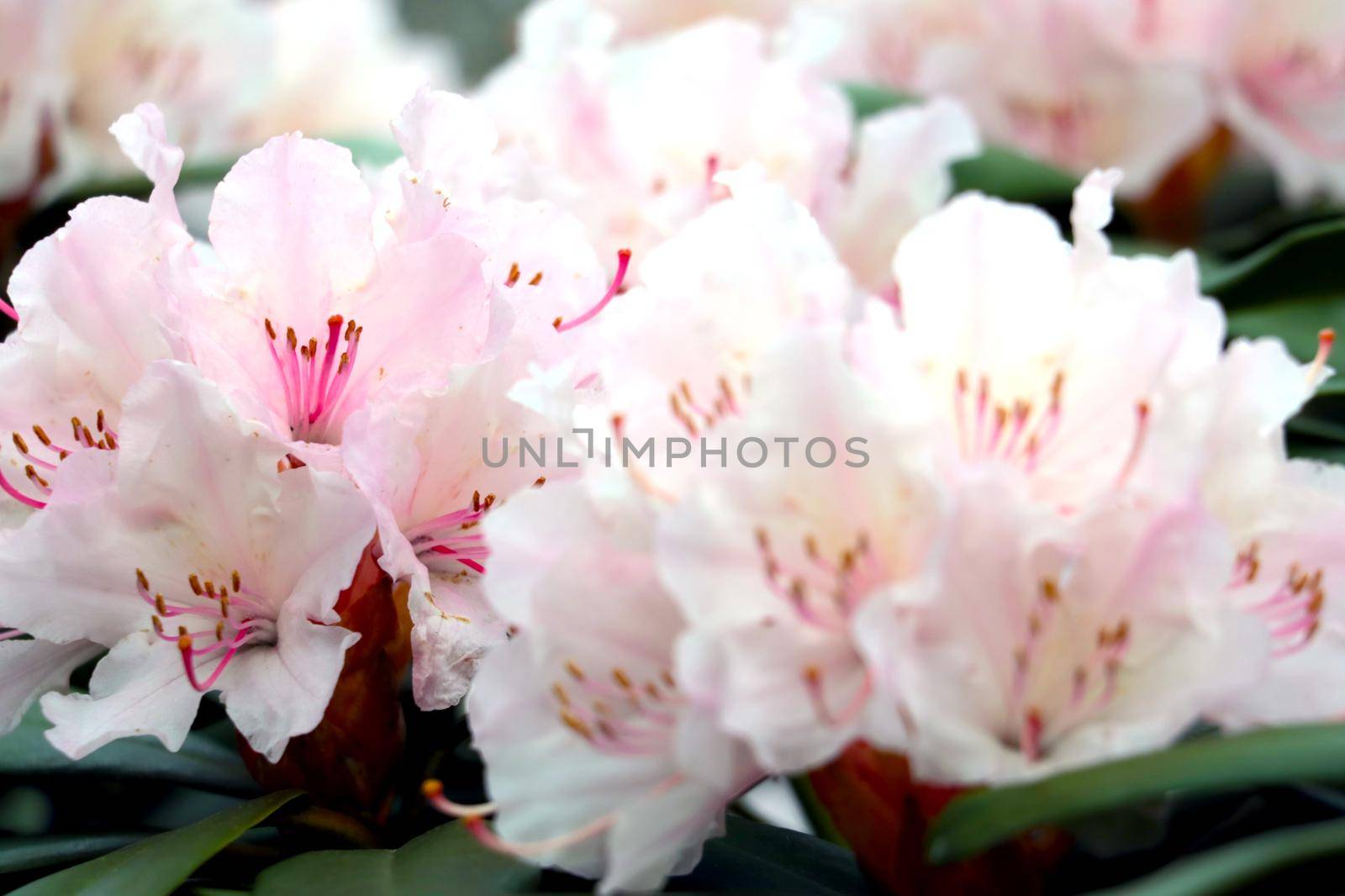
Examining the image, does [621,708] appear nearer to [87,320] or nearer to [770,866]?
[770,866]

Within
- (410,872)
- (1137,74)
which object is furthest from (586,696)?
(1137,74)

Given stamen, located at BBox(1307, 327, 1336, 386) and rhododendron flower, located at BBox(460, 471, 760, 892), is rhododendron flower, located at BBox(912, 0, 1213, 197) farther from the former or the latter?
rhododendron flower, located at BBox(460, 471, 760, 892)

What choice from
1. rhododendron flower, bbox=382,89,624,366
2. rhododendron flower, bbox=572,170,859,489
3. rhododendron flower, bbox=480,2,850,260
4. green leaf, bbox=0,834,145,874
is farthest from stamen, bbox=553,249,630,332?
green leaf, bbox=0,834,145,874

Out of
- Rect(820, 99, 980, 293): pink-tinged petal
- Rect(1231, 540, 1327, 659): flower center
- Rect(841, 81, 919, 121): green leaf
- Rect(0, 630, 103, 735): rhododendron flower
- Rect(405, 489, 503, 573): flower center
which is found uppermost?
Rect(841, 81, 919, 121): green leaf

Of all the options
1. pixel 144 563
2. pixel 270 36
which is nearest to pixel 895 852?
pixel 144 563

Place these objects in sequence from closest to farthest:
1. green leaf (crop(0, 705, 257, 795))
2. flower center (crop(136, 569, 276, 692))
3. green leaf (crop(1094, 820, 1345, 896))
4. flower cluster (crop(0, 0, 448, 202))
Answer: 1. green leaf (crop(1094, 820, 1345, 896))
2. flower center (crop(136, 569, 276, 692))
3. green leaf (crop(0, 705, 257, 795))
4. flower cluster (crop(0, 0, 448, 202))

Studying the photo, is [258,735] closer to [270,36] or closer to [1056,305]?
[1056,305]
